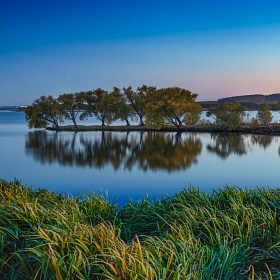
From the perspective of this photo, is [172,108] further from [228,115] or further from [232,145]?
[232,145]

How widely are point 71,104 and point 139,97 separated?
387 inches

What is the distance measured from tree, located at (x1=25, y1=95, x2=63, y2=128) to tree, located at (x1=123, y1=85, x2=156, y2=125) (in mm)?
9647

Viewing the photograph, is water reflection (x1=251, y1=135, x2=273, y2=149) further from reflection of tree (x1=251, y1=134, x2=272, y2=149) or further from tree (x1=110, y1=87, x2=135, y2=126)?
tree (x1=110, y1=87, x2=135, y2=126)

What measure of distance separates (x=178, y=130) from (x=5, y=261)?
41.3m

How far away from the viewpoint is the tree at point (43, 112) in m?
50.1

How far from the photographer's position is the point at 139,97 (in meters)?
50.2

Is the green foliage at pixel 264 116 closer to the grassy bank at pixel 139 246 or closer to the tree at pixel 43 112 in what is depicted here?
the tree at pixel 43 112

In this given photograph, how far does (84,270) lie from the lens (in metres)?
3.59

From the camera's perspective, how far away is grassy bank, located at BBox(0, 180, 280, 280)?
3.59 meters

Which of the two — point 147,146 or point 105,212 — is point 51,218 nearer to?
point 105,212

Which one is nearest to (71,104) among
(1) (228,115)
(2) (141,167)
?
Answer: (1) (228,115)

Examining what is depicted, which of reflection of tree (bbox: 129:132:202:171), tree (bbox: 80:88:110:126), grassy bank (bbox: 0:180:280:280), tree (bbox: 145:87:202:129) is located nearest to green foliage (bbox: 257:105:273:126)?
tree (bbox: 145:87:202:129)

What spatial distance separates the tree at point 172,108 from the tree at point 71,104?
11.7 m

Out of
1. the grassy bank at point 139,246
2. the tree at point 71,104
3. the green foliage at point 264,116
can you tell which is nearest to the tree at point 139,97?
the tree at point 71,104
